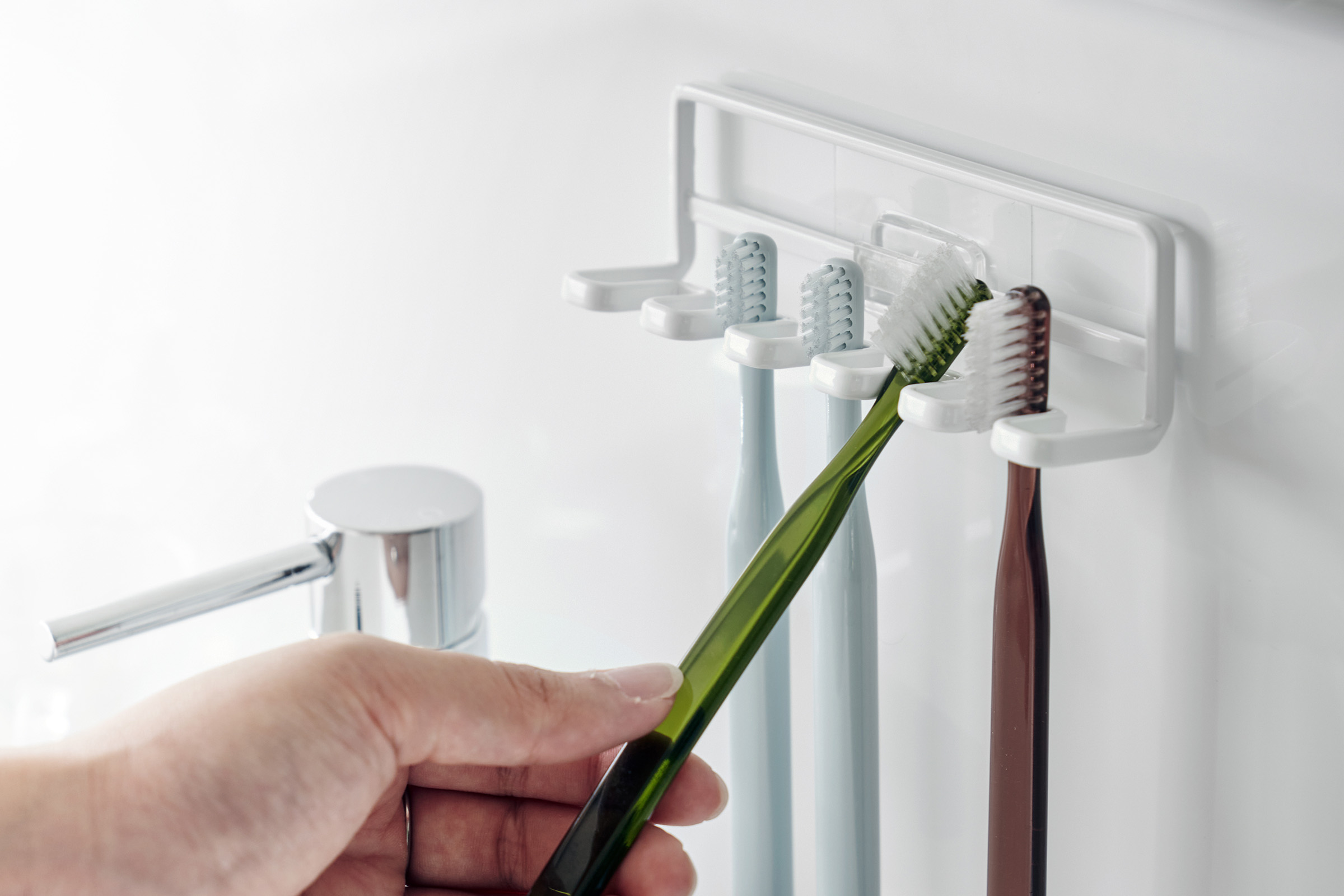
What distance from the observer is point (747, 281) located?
40 centimetres

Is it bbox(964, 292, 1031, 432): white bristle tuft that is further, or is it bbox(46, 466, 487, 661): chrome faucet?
bbox(46, 466, 487, 661): chrome faucet

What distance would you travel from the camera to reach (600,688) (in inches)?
15.5

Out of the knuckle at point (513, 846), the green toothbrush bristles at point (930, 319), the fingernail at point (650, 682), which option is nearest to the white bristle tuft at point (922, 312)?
the green toothbrush bristles at point (930, 319)

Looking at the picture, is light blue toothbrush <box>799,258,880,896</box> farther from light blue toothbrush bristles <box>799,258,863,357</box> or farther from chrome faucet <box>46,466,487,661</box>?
chrome faucet <box>46,466,487,661</box>

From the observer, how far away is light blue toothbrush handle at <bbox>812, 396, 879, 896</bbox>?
382 mm

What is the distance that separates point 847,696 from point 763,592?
2.1 inches

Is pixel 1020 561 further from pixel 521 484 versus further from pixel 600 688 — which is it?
pixel 521 484

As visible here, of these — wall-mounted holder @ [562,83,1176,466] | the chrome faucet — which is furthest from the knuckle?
wall-mounted holder @ [562,83,1176,466]

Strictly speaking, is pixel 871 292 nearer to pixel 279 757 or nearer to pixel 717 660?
pixel 717 660

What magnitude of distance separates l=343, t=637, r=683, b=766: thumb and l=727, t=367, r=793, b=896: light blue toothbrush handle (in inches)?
2.3

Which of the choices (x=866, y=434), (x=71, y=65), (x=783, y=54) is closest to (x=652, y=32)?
(x=783, y=54)

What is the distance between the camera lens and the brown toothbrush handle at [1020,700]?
1.08 ft

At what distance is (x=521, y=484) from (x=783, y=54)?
0.25 metres

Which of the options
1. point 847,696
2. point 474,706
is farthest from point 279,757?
point 847,696
